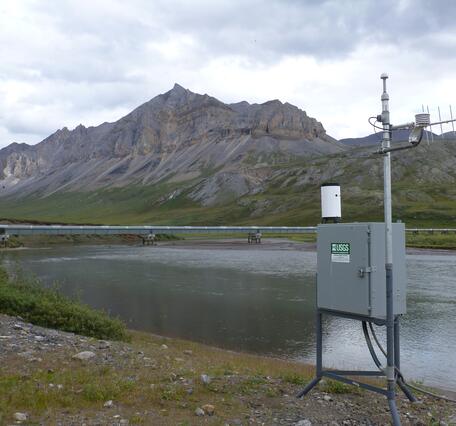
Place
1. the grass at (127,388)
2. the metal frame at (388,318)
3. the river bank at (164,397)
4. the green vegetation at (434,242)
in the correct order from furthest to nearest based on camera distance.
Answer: the green vegetation at (434,242), the metal frame at (388,318), the grass at (127,388), the river bank at (164,397)

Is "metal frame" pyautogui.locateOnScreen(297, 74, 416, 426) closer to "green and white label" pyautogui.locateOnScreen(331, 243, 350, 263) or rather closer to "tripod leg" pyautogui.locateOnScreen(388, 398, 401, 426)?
"tripod leg" pyautogui.locateOnScreen(388, 398, 401, 426)

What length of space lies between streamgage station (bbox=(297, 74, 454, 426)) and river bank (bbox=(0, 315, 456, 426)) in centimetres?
53

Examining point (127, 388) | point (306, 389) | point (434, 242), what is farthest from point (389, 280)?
point (434, 242)

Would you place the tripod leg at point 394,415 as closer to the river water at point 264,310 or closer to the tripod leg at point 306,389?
the tripod leg at point 306,389

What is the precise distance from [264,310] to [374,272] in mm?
22028

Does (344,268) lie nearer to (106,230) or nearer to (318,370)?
(318,370)

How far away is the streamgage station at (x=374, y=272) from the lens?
935 cm

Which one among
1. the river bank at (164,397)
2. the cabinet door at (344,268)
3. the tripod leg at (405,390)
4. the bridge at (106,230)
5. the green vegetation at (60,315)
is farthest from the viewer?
the bridge at (106,230)

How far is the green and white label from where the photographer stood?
981cm

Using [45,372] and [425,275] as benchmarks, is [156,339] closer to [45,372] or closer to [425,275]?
[45,372]

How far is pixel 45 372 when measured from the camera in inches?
438

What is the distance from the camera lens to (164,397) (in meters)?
9.73

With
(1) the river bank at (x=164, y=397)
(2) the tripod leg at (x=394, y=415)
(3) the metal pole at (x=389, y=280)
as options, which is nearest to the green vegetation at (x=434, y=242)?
(1) the river bank at (x=164, y=397)

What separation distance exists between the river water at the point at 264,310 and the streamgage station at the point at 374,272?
308 inches
